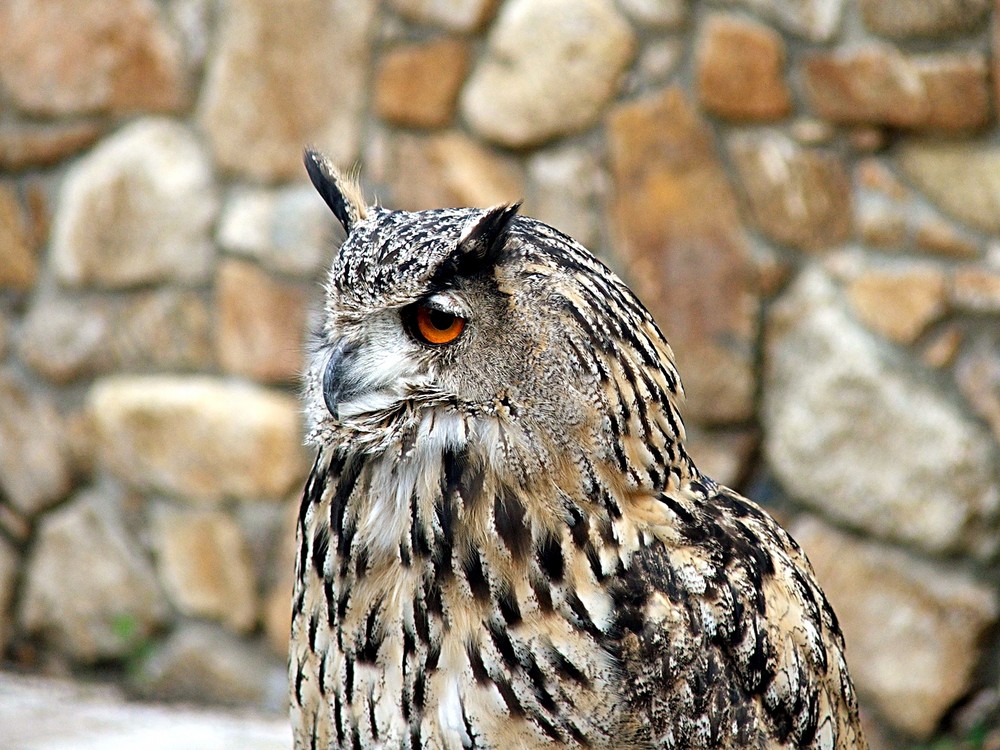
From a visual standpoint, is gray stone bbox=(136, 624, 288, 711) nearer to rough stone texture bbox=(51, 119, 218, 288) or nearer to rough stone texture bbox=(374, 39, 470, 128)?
rough stone texture bbox=(51, 119, 218, 288)

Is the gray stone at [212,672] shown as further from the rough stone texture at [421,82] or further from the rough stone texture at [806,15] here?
the rough stone texture at [806,15]

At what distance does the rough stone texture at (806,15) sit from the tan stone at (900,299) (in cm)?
57

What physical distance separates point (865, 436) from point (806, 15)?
99cm

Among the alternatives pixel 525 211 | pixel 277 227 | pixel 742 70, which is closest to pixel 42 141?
pixel 277 227

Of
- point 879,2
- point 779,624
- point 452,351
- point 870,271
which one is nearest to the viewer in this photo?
point 452,351

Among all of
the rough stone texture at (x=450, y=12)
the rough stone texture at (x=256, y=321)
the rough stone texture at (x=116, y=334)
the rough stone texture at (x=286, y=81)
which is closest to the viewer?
the rough stone texture at (x=450, y=12)

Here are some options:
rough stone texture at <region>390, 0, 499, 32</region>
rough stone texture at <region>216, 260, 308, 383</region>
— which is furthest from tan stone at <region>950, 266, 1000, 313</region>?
rough stone texture at <region>216, 260, 308, 383</region>

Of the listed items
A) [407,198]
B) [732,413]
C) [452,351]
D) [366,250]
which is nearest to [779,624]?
[452,351]

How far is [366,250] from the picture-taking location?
141 cm

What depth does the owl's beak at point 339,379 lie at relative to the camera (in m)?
1.44

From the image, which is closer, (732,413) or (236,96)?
(732,413)

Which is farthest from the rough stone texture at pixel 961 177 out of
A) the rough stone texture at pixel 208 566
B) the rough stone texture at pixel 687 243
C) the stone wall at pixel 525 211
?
the rough stone texture at pixel 208 566

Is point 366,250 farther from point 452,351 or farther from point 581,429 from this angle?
point 581,429

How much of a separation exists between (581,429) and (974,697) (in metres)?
1.95
